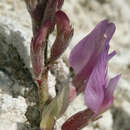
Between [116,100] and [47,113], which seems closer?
[47,113]

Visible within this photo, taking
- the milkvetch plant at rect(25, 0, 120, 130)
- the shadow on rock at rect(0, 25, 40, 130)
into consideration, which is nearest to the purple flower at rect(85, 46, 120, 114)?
the milkvetch plant at rect(25, 0, 120, 130)

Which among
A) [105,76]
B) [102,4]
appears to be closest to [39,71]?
[105,76]

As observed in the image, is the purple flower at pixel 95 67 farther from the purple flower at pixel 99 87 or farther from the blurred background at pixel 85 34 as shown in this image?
the blurred background at pixel 85 34

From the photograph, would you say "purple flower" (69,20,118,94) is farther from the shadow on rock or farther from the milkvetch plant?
the shadow on rock

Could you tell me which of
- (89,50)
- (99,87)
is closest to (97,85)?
(99,87)

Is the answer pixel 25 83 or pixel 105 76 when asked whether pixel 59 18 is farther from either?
pixel 25 83

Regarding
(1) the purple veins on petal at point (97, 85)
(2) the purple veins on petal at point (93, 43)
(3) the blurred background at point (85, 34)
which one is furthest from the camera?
(3) the blurred background at point (85, 34)

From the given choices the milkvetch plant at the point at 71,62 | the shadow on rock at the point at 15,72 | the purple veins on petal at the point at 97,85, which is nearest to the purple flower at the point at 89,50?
the milkvetch plant at the point at 71,62
